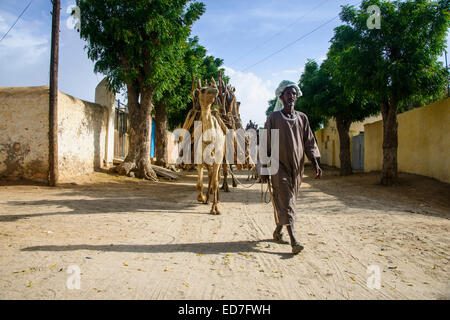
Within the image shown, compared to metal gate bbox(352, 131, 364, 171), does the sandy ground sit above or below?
below

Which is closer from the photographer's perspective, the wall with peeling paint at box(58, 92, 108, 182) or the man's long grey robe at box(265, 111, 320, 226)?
the man's long grey robe at box(265, 111, 320, 226)

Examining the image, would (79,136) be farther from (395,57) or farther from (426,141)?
(426,141)

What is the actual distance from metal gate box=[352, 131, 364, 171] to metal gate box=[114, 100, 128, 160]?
1586cm

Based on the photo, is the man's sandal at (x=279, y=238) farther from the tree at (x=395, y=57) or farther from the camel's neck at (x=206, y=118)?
the tree at (x=395, y=57)

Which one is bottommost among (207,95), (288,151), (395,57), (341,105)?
(288,151)

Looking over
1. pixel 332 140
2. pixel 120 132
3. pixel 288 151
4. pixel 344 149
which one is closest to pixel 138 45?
pixel 120 132

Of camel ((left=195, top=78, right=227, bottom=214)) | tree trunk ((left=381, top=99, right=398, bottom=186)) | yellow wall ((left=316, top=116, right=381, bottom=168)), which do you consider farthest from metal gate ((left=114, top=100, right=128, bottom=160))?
yellow wall ((left=316, top=116, right=381, bottom=168))

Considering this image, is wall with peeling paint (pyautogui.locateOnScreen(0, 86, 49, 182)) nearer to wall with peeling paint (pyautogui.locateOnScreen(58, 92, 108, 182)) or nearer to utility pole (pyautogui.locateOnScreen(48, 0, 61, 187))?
utility pole (pyautogui.locateOnScreen(48, 0, 61, 187))

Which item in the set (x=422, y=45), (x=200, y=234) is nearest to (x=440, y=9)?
(x=422, y=45)

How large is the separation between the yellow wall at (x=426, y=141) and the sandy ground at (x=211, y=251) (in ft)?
12.5

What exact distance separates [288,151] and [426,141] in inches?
399

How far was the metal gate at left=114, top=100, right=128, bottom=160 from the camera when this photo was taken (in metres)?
18.0

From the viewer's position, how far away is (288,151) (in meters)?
4.60
